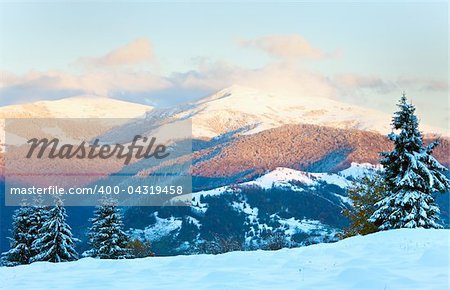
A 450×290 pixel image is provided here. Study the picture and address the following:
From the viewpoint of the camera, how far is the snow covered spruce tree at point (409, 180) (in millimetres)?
29234

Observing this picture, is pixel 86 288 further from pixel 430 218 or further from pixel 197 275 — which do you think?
pixel 430 218

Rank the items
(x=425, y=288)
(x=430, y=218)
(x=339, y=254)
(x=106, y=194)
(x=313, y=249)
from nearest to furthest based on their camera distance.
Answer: (x=425, y=288), (x=339, y=254), (x=313, y=249), (x=430, y=218), (x=106, y=194)

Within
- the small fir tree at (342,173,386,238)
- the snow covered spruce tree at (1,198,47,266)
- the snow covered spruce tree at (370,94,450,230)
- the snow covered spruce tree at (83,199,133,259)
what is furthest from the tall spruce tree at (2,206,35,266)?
the snow covered spruce tree at (370,94,450,230)

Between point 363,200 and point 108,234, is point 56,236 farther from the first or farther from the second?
point 363,200

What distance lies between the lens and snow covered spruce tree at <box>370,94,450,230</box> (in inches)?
1151

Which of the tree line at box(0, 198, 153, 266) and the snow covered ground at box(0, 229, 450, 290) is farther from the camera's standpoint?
the tree line at box(0, 198, 153, 266)

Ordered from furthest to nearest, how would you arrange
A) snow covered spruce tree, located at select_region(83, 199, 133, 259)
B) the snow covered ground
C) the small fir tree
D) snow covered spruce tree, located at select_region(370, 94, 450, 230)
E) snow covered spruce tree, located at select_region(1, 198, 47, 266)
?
snow covered spruce tree, located at select_region(83, 199, 133, 259)
snow covered spruce tree, located at select_region(1, 198, 47, 266)
the small fir tree
snow covered spruce tree, located at select_region(370, 94, 450, 230)
the snow covered ground

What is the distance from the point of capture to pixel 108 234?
4025 centimetres

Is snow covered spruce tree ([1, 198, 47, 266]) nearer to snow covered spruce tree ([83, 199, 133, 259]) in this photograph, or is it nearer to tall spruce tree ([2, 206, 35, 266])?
tall spruce tree ([2, 206, 35, 266])

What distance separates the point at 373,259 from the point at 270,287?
3.27m

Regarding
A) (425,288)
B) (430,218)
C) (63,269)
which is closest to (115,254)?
(430,218)

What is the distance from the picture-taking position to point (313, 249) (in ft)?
50.4

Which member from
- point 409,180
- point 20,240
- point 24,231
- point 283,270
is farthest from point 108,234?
point 283,270

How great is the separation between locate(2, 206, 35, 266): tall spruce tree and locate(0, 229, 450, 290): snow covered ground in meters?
25.4
